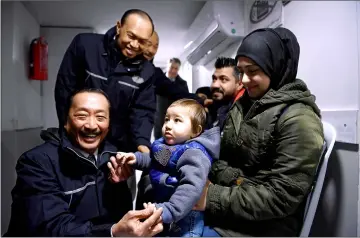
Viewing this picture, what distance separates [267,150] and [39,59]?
0.65 metres

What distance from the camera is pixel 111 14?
0.80 metres

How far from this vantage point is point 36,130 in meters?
0.76

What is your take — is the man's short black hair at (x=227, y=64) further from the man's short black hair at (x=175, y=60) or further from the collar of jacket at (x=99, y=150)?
the collar of jacket at (x=99, y=150)

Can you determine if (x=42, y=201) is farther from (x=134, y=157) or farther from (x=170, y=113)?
(x=170, y=113)

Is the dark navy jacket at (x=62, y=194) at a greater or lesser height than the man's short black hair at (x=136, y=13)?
lesser

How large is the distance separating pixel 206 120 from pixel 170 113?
11cm

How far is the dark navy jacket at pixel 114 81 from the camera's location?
76 centimetres

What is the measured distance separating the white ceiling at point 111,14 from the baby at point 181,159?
18 cm

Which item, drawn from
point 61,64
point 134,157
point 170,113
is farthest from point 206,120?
point 61,64

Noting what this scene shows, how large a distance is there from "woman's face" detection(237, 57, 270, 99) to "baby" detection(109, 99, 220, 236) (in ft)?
0.46

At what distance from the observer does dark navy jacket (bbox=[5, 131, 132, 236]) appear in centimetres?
72

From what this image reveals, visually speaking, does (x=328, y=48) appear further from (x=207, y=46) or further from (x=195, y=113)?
(x=195, y=113)

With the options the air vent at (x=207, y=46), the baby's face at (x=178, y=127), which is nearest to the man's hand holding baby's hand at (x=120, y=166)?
the baby's face at (x=178, y=127)

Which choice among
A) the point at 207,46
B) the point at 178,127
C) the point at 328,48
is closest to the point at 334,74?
the point at 328,48
